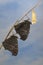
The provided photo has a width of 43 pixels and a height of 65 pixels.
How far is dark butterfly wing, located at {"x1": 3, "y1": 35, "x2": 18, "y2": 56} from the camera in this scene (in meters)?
0.58

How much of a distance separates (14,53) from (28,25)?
0.59ft

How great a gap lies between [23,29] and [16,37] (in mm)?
75

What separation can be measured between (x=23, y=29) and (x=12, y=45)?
0.36ft

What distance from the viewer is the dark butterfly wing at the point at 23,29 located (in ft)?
1.92

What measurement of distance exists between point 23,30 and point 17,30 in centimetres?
4

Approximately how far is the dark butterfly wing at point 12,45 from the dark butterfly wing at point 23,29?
5 cm

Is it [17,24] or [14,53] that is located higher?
[17,24]

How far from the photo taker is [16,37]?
646 millimetres

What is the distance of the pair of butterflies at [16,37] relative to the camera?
22.9 inches

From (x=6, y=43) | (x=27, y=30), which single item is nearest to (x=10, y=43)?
(x=6, y=43)

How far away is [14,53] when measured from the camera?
583 mm

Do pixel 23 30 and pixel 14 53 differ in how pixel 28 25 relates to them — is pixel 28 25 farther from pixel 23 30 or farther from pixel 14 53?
pixel 14 53

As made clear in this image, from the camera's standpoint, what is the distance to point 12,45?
0.59 metres

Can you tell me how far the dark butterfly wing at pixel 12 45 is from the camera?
22.8 inches
